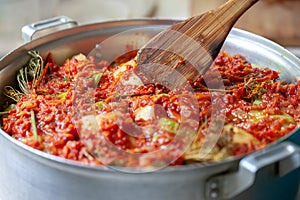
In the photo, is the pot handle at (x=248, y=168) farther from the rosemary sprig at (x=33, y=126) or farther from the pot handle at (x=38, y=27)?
the pot handle at (x=38, y=27)

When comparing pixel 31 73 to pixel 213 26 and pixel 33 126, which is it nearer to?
pixel 33 126

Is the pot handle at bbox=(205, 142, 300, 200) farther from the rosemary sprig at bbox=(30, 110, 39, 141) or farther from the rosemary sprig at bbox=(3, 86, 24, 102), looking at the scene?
the rosemary sprig at bbox=(3, 86, 24, 102)

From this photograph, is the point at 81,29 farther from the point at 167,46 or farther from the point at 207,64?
the point at 207,64

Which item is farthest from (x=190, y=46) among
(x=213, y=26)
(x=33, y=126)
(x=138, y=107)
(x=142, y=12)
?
(x=142, y=12)

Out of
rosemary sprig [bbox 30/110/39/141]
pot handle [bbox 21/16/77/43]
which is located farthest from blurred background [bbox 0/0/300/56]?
rosemary sprig [bbox 30/110/39/141]

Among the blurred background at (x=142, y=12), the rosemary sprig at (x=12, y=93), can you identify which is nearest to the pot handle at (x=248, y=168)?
the rosemary sprig at (x=12, y=93)

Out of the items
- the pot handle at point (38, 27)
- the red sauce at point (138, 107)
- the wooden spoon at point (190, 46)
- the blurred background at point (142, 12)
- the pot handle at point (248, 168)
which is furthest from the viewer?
the blurred background at point (142, 12)
